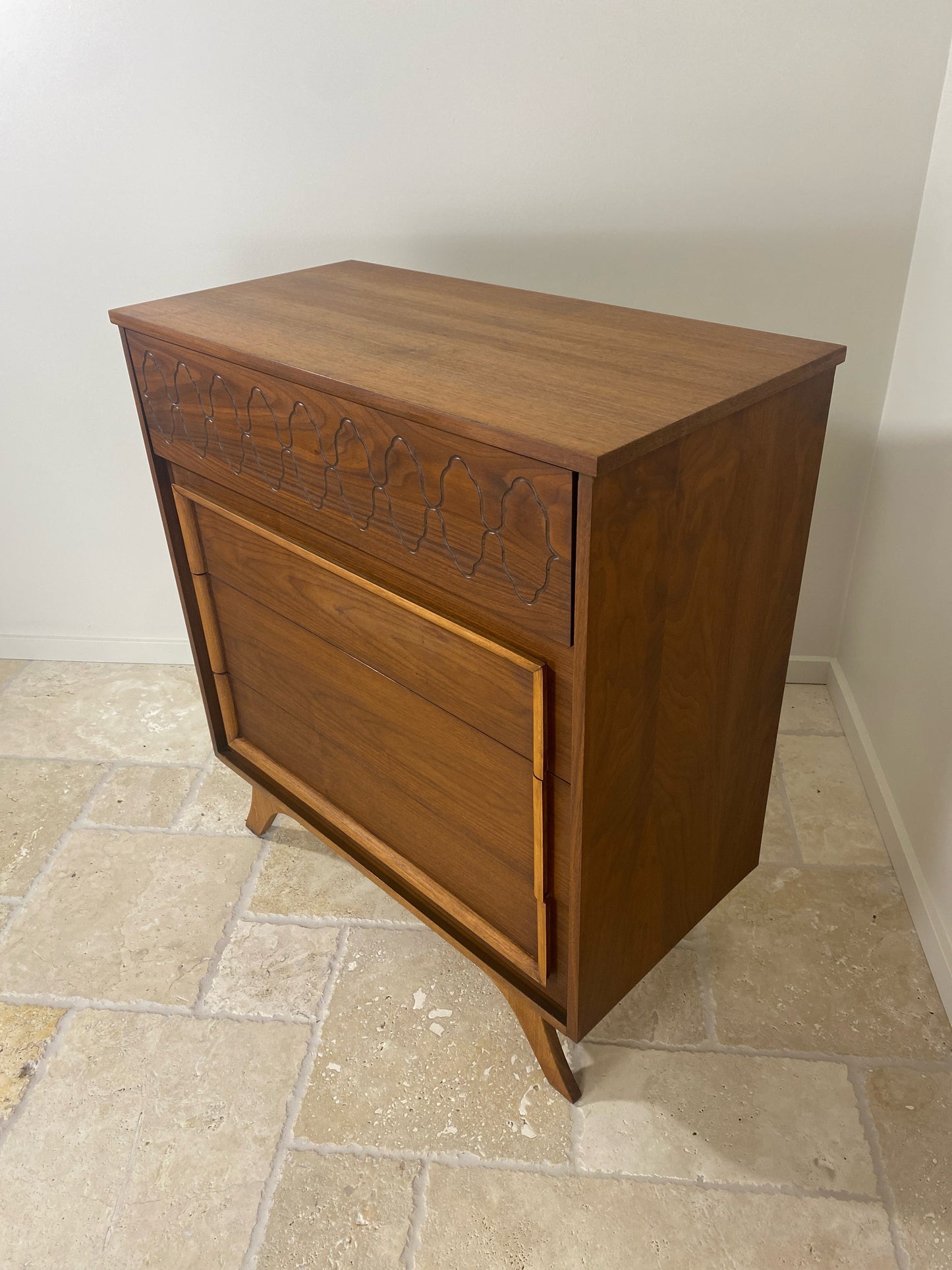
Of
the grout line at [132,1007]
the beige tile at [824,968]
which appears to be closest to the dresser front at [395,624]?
the grout line at [132,1007]

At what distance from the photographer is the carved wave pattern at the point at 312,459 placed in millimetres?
976

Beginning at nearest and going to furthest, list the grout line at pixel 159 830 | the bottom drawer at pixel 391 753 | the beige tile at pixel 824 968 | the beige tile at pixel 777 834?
1. the bottom drawer at pixel 391 753
2. the beige tile at pixel 824 968
3. the beige tile at pixel 777 834
4. the grout line at pixel 159 830

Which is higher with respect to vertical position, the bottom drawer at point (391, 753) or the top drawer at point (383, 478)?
the top drawer at point (383, 478)

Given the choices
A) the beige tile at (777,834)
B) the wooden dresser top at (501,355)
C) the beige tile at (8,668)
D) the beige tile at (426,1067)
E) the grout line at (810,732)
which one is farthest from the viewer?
the beige tile at (8,668)

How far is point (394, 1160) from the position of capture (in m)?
1.29

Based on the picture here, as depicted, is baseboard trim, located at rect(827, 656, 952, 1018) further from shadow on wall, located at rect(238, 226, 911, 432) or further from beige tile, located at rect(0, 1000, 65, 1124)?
beige tile, located at rect(0, 1000, 65, 1124)

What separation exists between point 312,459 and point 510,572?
349 millimetres

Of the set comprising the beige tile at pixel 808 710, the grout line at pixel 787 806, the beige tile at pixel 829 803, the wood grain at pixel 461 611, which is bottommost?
the grout line at pixel 787 806

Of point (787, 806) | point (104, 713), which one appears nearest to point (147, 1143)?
point (104, 713)

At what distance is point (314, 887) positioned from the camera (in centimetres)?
174

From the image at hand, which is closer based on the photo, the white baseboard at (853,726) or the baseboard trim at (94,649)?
the white baseboard at (853,726)

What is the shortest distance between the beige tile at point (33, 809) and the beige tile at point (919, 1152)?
150 centimetres

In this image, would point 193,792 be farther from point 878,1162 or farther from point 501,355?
point 878,1162

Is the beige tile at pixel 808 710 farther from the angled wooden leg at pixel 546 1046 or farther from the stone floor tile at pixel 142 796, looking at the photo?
the stone floor tile at pixel 142 796
